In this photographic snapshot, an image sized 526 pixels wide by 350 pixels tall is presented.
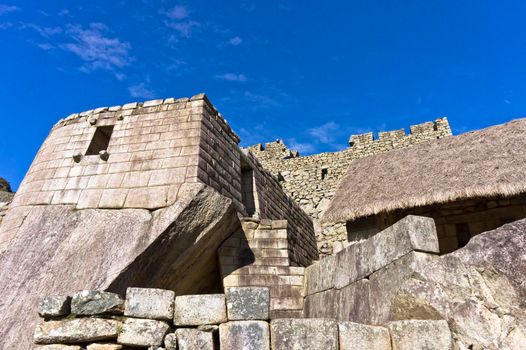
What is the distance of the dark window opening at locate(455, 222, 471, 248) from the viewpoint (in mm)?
6504

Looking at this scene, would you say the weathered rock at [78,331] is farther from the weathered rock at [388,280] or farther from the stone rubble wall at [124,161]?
the stone rubble wall at [124,161]

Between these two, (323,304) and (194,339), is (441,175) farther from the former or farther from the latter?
(194,339)

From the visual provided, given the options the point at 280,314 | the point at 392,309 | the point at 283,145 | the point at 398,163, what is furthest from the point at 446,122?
the point at 392,309

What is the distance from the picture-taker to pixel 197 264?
Answer: 6.94 m

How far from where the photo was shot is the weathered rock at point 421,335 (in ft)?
10.2

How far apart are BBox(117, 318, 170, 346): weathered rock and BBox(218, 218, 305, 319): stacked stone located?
11.9 feet

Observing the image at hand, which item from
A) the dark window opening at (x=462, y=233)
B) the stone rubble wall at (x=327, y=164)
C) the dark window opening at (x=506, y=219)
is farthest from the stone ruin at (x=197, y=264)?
the stone rubble wall at (x=327, y=164)

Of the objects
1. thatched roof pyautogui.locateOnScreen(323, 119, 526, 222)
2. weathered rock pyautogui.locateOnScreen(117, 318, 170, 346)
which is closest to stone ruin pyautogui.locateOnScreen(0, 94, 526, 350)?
weathered rock pyautogui.locateOnScreen(117, 318, 170, 346)

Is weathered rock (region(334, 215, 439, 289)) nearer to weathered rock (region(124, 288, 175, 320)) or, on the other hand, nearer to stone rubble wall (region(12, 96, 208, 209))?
weathered rock (region(124, 288, 175, 320))

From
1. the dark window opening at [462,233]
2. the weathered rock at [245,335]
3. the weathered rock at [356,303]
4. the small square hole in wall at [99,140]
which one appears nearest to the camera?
the weathered rock at [245,335]

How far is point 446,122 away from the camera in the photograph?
18.1 meters

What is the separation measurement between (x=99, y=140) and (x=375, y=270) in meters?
6.44

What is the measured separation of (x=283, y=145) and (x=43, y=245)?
15.3 metres

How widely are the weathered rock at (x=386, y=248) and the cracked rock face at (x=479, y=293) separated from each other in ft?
0.93
